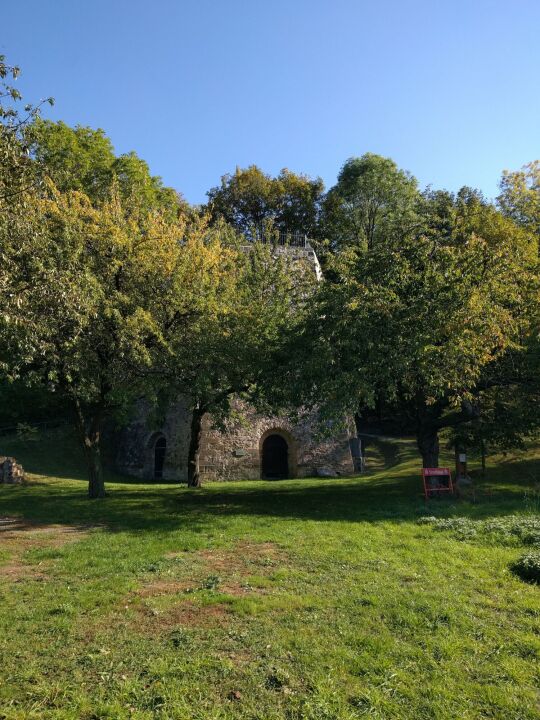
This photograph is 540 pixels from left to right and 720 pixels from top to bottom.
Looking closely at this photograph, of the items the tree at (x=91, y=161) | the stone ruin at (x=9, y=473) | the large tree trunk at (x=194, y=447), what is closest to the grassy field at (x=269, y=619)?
the large tree trunk at (x=194, y=447)

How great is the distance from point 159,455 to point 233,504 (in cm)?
1477

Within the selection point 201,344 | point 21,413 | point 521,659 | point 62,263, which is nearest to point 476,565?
point 521,659

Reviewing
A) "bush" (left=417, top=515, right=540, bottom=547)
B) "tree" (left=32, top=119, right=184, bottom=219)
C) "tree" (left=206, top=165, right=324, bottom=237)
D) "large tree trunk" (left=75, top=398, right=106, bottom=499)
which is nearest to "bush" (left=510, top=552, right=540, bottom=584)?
"bush" (left=417, top=515, right=540, bottom=547)

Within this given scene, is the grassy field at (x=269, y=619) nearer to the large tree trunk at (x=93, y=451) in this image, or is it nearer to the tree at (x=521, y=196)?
the large tree trunk at (x=93, y=451)

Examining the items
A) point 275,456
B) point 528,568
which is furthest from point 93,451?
point 528,568

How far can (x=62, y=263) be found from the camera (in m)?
13.3

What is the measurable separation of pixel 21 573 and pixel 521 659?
7.65m

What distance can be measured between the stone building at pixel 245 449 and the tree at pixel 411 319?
11.3 meters

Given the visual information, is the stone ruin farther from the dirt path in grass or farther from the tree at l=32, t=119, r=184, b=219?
the tree at l=32, t=119, r=184, b=219

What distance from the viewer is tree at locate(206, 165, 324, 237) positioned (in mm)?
46188

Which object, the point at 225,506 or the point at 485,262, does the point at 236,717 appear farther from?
the point at 485,262

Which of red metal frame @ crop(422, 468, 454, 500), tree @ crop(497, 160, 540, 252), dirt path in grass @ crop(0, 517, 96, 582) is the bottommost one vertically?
dirt path in grass @ crop(0, 517, 96, 582)

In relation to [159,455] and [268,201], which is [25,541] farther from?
[268,201]

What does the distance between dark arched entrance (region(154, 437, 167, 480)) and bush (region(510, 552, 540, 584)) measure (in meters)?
23.8
